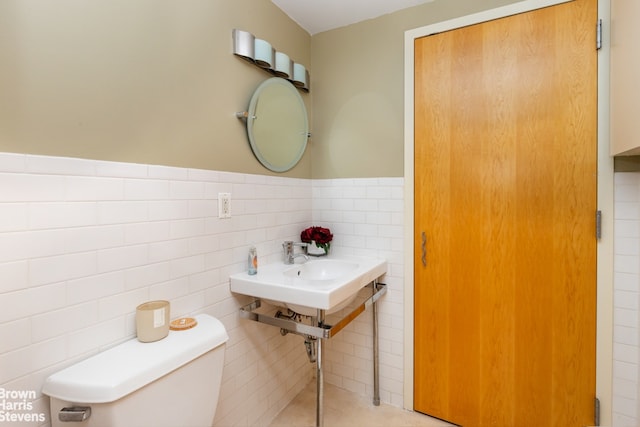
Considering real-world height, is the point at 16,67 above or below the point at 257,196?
above

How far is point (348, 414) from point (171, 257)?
1.42m

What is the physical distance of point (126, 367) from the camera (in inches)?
34.7

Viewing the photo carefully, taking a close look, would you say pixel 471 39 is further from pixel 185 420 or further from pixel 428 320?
pixel 185 420

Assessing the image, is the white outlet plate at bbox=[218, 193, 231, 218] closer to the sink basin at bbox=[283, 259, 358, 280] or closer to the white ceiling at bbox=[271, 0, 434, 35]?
the sink basin at bbox=[283, 259, 358, 280]

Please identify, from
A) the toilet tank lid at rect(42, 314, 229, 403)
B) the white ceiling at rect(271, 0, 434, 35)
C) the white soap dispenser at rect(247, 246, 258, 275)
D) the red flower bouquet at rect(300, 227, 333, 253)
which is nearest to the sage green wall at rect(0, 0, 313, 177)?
the white ceiling at rect(271, 0, 434, 35)

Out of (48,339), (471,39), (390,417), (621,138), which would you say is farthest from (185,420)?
(471,39)

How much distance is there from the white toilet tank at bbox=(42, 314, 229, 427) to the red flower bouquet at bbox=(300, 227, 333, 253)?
2.75 feet

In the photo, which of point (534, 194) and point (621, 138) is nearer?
point (621, 138)

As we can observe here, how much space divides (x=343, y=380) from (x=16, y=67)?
2187 millimetres

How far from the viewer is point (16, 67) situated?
2.65ft

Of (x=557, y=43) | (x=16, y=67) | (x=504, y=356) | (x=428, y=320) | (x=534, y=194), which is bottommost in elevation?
(x=504, y=356)

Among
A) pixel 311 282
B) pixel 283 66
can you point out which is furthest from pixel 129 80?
pixel 311 282

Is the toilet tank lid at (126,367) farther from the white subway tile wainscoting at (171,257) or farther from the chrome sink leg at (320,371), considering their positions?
the chrome sink leg at (320,371)

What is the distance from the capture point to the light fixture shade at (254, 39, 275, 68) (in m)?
1.55
